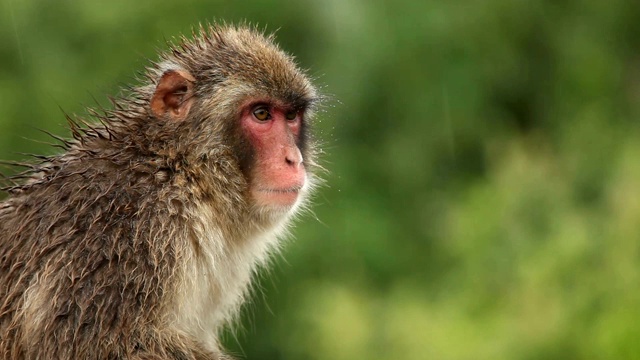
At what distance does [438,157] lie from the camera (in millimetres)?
15820

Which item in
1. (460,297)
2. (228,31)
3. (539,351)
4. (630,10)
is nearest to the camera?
(228,31)

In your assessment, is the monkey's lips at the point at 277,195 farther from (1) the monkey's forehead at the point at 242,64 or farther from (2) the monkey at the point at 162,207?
(1) the monkey's forehead at the point at 242,64

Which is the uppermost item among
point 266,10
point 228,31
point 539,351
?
point 266,10

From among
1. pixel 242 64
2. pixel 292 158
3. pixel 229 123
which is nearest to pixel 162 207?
pixel 229 123

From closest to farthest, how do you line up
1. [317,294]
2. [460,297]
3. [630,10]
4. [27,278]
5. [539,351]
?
1. [27,278]
2. [539,351]
3. [460,297]
4. [317,294]
5. [630,10]

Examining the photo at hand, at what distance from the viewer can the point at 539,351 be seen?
980 centimetres

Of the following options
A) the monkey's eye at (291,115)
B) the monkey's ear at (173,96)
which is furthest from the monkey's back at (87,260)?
the monkey's eye at (291,115)

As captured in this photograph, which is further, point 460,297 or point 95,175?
point 460,297

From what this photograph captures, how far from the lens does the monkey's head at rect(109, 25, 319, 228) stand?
19.4ft

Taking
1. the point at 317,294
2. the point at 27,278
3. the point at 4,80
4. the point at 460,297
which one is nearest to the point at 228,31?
the point at 27,278

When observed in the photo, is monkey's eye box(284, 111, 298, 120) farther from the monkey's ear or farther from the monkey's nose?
the monkey's ear

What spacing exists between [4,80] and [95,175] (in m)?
9.63

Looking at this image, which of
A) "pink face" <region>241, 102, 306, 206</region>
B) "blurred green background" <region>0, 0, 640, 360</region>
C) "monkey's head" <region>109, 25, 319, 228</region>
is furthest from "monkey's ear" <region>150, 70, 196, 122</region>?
"blurred green background" <region>0, 0, 640, 360</region>

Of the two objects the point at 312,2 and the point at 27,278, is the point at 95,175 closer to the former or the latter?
the point at 27,278
